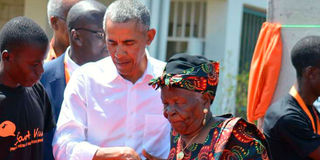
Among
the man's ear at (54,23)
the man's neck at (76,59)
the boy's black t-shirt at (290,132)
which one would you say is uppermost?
the man's ear at (54,23)

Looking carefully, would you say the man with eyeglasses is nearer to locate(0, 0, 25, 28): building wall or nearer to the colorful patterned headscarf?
the colorful patterned headscarf

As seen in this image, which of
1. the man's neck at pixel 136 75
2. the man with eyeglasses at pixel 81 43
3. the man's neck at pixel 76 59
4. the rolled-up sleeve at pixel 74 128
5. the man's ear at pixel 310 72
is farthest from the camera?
the man's ear at pixel 310 72

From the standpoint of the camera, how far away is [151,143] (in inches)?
127

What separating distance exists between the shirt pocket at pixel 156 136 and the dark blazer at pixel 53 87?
777 millimetres

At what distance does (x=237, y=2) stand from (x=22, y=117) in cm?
784

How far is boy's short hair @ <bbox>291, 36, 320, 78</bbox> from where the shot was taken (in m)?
4.15

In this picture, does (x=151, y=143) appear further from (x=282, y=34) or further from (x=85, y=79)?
(x=282, y=34)

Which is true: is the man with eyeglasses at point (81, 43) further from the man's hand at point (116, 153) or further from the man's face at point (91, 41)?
the man's hand at point (116, 153)

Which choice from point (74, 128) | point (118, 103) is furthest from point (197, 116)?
point (74, 128)

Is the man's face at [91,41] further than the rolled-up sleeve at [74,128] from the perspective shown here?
Yes

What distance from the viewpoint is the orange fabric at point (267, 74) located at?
5121 mm

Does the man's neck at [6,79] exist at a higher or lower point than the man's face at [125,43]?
lower

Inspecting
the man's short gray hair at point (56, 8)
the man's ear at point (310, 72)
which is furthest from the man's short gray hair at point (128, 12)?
the man's short gray hair at point (56, 8)

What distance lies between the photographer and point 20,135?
3.21 m
